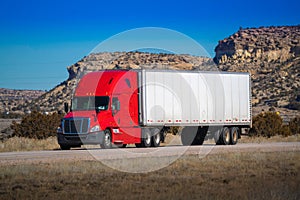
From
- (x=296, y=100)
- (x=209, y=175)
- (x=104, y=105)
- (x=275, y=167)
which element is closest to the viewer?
(x=209, y=175)

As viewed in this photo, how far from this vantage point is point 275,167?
63.3 ft

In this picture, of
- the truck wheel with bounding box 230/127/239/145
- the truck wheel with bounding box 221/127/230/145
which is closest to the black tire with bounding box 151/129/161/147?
the truck wheel with bounding box 221/127/230/145

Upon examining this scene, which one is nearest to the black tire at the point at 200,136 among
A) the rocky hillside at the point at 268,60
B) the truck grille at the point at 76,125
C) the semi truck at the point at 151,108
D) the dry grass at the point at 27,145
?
the semi truck at the point at 151,108

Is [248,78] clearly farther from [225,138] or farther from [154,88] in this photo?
[154,88]

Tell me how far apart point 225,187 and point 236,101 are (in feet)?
70.6

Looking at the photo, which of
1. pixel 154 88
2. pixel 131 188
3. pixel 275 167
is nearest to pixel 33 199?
pixel 131 188

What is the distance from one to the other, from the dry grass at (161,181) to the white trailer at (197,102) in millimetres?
10297

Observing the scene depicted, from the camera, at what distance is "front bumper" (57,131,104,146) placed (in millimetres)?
28891

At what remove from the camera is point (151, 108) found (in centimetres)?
3147

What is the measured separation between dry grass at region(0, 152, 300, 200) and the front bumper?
26.1 ft

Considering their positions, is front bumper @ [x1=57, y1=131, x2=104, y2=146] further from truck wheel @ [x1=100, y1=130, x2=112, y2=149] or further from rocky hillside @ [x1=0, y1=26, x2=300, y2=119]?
rocky hillside @ [x1=0, y1=26, x2=300, y2=119]

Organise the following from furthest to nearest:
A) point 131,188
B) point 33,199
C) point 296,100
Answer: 1. point 296,100
2. point 131,188
3. point 33,199

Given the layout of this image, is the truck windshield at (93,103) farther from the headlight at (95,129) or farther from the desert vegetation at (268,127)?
the desert vegetation at (268,127)

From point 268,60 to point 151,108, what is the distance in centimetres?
9075
